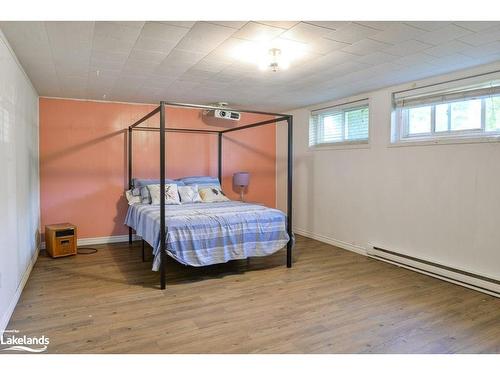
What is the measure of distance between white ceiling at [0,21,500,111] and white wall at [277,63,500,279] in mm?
683

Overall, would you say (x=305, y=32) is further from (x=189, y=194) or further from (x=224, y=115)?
(x=224, y=115)

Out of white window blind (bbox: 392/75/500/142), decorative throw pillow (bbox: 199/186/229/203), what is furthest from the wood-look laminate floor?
white window blind (bbox: 392/75/500/142)

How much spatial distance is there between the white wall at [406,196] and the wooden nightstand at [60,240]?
3403 mm

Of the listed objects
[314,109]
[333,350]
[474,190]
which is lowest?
[333,350]

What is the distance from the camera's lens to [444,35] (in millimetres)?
2398

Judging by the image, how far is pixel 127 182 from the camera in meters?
5.07

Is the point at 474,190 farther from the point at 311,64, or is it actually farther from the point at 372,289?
the point at 311,64

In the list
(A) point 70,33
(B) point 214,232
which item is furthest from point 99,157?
(A) point 70,33

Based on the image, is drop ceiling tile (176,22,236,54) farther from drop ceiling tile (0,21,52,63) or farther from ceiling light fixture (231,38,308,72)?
drop ceiling tile (0,21,52,63)

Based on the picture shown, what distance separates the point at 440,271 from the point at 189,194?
317cm

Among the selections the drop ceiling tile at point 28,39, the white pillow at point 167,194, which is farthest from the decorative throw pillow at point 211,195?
the drop ceiling tile at point 28,39
